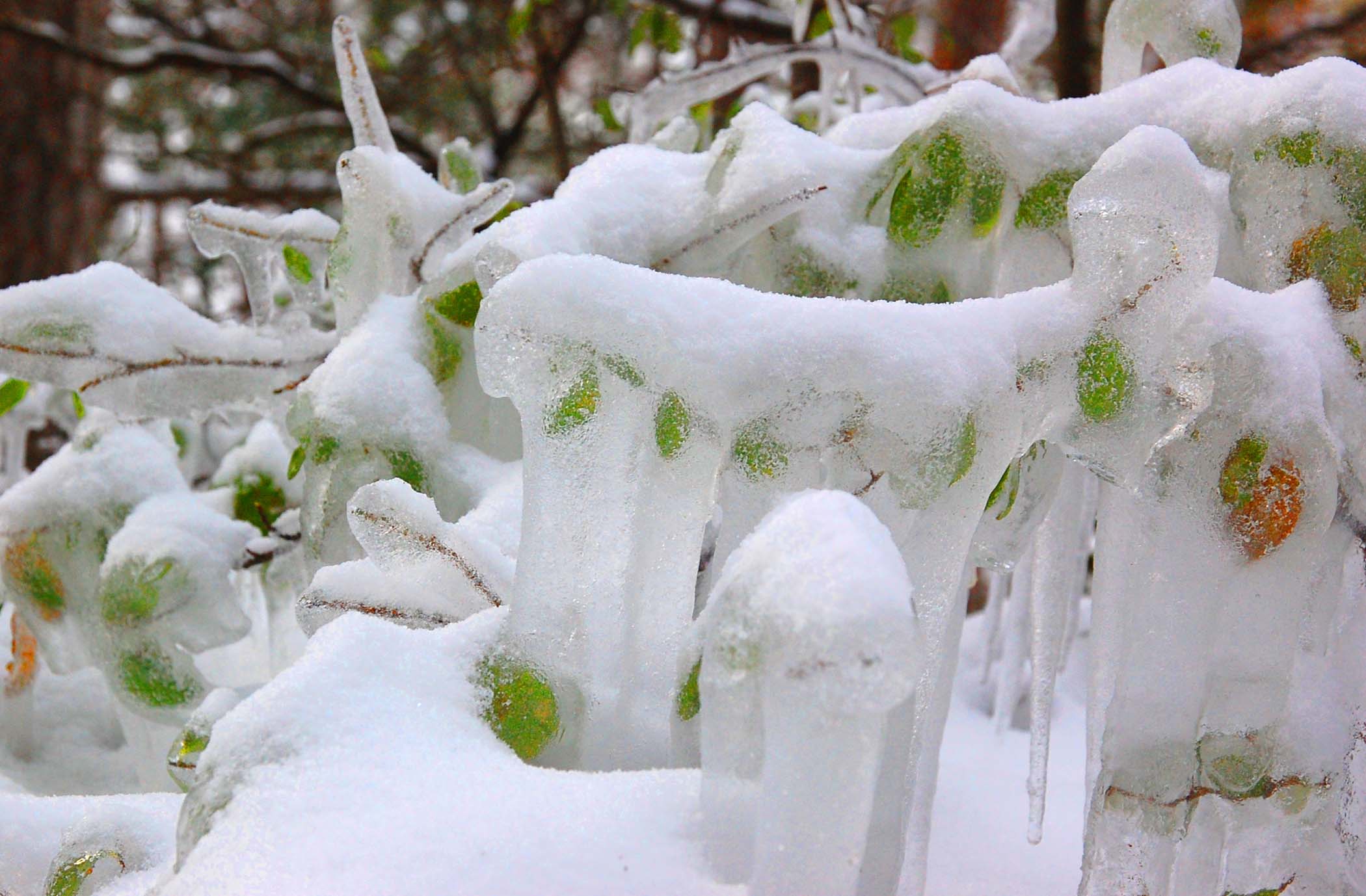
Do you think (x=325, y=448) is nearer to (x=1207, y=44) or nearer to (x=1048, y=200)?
(x=1048, y=200)

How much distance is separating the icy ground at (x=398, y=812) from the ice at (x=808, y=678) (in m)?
0.04

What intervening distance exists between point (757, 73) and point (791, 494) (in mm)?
832

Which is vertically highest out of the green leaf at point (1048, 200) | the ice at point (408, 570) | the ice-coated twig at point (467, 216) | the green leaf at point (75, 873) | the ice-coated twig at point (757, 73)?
the ice-coated twig at point (757, 73)

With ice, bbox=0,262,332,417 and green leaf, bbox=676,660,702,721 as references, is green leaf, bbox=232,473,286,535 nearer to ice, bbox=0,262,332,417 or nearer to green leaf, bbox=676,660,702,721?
ice, bbox=0,262,332,417

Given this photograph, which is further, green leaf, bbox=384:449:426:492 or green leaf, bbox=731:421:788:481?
green leaf, bbox=384:449:426:492

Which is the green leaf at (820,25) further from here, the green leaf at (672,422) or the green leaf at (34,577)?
the green leaf at (672,422)

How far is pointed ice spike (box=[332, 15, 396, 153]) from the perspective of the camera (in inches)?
33.8

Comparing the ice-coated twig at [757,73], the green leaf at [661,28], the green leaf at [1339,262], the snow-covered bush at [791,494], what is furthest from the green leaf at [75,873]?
the green leaf at [661,28]

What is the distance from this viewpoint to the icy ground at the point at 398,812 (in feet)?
1.28

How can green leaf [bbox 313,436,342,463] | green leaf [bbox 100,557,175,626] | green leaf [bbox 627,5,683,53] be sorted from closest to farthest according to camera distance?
1. green leaf [bbox 313,436,342,463]
2. green leaf [bbox 100,557,175,626]
3. green leaf [bbox 627,5,683,53]

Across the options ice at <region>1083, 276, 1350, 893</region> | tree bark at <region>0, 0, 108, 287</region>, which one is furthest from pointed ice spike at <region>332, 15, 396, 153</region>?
tree bark at <region>0, 0, 108, 287</region>

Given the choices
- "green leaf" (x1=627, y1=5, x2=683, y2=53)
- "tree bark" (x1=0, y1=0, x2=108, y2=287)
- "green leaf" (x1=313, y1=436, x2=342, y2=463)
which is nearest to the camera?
"green leaf" (x1=313, y1=436, x2=342, y2=463)

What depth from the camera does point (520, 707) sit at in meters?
0.50

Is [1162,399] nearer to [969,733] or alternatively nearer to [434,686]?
[434,686]
